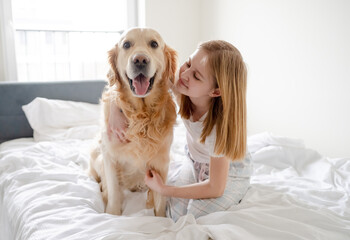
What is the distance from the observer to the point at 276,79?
2.70 meters

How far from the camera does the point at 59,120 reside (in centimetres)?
248

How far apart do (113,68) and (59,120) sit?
1210 millimetres

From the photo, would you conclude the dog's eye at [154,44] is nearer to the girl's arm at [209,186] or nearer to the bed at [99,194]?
the bed at [99,194]

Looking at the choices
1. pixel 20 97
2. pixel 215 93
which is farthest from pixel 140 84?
pixel 20 97

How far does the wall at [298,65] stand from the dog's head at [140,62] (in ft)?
4.36

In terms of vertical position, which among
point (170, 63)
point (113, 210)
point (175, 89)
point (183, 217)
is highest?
point (170, 63)


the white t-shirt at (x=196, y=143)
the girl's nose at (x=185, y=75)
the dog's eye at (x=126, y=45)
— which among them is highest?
the dog's eye at (x=126, y=45)

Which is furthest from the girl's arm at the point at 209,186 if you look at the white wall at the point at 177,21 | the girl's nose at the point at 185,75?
the white wall at the point at 177,21

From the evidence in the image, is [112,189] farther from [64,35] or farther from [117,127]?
[64,35]

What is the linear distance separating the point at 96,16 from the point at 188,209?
8.81 feet

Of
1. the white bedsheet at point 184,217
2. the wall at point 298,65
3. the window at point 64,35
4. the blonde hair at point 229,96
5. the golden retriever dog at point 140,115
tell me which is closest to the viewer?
the white bedsheet at point 184,217

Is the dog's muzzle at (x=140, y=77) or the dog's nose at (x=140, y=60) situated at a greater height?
the dog's nose at (x=140, y=60)

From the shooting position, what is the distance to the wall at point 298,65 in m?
2.16

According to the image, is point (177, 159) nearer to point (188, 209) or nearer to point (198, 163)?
point (198, 163)
